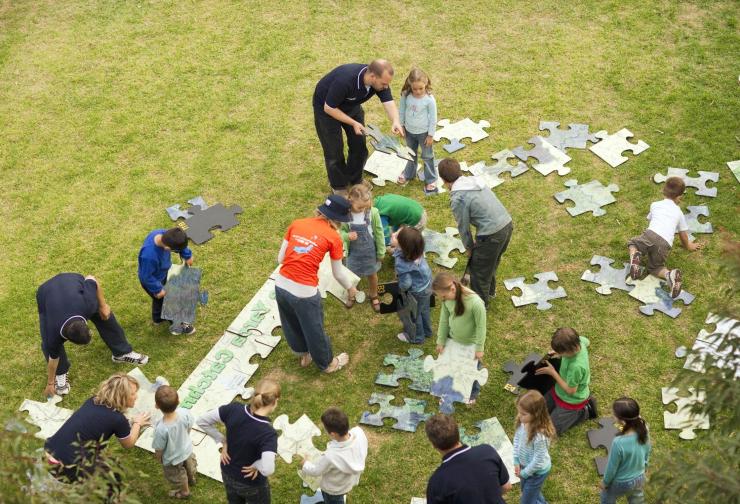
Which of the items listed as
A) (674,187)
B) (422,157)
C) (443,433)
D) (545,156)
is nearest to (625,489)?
(443,433)

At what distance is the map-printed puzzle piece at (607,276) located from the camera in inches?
406

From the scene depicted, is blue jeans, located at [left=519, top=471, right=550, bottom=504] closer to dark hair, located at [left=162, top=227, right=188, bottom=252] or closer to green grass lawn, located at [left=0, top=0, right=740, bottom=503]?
green grass lawn, located at [left=0, top=0, right=740, bottom=503]

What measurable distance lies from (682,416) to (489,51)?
804cm

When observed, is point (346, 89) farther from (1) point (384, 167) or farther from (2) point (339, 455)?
(2) point (339, 455)

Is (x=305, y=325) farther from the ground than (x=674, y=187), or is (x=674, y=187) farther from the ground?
(x=674, y=187)

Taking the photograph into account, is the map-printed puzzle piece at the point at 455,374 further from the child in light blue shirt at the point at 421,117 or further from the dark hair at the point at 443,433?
the child in light blue shirt at the point at 421,117

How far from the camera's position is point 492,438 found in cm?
876

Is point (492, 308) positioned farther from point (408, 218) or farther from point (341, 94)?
point (341, 94)

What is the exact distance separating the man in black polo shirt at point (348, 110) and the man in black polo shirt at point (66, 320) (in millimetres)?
4009

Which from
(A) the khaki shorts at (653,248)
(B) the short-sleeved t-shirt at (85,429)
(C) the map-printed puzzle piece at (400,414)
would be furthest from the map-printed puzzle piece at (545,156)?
(B) the short-sleeved t-shirt at (85,429)

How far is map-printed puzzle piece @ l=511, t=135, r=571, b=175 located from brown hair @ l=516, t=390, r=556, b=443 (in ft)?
18.2

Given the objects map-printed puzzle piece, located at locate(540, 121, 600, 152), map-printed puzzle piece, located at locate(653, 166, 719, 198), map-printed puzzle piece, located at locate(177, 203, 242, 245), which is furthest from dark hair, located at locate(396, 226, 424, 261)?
map-printed puzzle piece, located at locate(653, 166, 719, 198)

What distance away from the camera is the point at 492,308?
1022 cm

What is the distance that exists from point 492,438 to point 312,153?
19.6 ft
